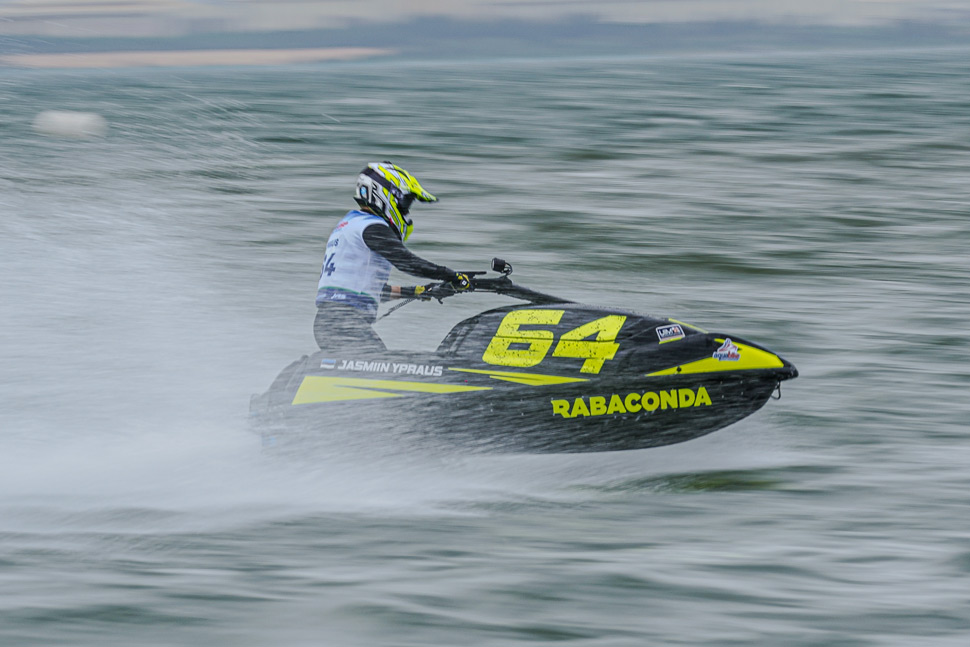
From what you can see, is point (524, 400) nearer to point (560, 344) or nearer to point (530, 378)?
point (530, 378)

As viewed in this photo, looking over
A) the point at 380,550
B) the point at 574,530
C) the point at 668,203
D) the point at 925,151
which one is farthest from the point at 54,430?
the point at 925,151

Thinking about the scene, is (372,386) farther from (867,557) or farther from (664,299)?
(664,299)

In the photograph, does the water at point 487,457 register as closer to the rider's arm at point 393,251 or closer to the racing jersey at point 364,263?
the racing jersey at point 364,263

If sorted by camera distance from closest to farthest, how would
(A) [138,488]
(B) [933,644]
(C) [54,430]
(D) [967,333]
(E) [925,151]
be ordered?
(B) [933,644] → (A) [138,488] → (C) [54,430] → (D) [967,333] → (E) [925,151]

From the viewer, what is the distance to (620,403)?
6.49m

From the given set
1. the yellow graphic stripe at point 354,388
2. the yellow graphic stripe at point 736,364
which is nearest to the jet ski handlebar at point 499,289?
the yellow graphic stripe at point 354,388

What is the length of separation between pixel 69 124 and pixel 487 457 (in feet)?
93.9

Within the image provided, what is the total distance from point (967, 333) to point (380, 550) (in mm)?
6203

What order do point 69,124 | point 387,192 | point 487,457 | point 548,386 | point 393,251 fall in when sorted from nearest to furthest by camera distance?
1. point 548,386
2. point 487,457
3. point 393,251
4. point 387,192
5. point 69,124

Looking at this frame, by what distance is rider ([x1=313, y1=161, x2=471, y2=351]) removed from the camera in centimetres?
676

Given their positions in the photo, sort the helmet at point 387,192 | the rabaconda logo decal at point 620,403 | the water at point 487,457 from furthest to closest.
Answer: the helmet at point 387,192 < the rabaconda logo decal at point 620,403 < the water at point 487,457

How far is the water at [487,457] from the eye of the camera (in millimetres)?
4957

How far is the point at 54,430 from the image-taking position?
7.75 m

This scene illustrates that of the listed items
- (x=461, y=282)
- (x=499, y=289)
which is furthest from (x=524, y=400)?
(x=461, y=282)
